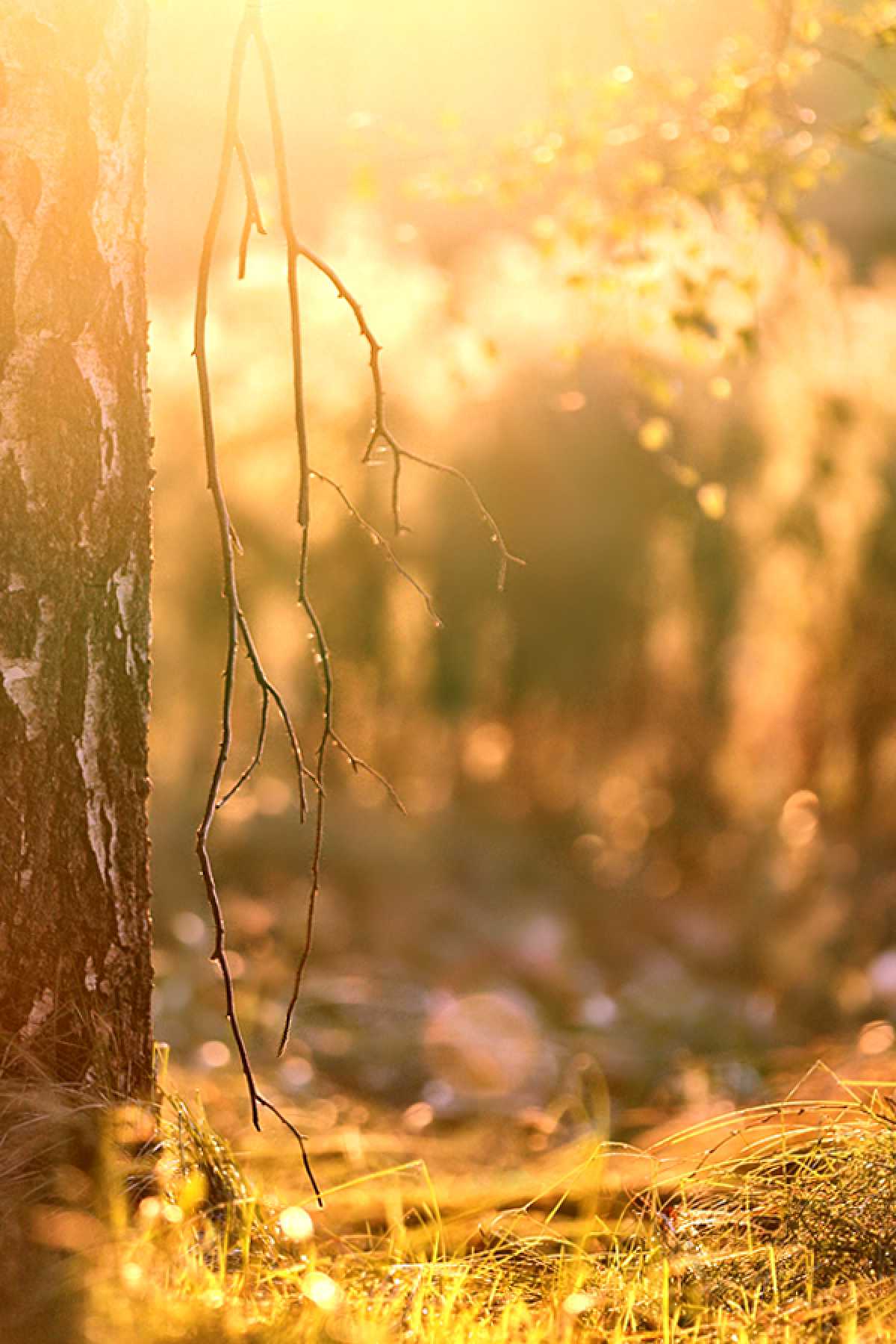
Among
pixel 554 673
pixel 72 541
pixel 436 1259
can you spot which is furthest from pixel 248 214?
pixel 554 673

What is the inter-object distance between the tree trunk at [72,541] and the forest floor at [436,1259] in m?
0.12

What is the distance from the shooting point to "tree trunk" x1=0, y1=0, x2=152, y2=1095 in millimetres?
1323

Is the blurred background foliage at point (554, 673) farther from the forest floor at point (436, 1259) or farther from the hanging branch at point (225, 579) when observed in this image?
the hanging branch at point (225, 579)

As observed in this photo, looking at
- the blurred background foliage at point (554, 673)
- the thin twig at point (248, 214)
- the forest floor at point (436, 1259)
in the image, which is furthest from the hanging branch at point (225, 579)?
the blurred background foliage at point (554, 673)

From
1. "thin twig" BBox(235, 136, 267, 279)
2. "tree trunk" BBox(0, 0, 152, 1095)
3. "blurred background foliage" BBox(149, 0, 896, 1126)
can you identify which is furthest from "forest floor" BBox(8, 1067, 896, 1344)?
"blurred background foliage" BBox(149, 0, 896, 1126)

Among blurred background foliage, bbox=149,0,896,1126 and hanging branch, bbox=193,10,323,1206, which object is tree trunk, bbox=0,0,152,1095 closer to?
hanging branch, bbox=193,10,323,1206

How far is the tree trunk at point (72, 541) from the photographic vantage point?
1.32 metres

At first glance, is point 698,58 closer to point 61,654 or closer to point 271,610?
point 271,610

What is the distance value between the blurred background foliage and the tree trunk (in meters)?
2.06

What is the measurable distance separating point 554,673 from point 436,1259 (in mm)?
2716

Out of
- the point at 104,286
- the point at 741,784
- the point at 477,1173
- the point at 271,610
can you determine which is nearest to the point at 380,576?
the point at 271,610

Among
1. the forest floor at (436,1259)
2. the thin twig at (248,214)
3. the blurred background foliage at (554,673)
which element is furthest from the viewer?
the blurred background foliage at (554,673)

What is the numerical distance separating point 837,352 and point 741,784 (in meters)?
1.40

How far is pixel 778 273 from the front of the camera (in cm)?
469
